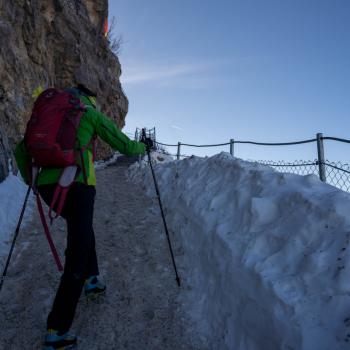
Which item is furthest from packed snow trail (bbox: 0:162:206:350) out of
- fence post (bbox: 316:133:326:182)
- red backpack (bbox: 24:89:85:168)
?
fence post (bbox: 316:133:326:182)

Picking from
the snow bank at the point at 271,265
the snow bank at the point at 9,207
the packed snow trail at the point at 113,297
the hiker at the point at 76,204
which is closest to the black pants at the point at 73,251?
the hiker at the point at 76,204

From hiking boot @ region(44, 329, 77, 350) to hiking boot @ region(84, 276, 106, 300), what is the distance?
2.70ft

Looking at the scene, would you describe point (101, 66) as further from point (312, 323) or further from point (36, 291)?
point (312, 323)

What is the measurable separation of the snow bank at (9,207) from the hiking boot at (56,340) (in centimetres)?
217

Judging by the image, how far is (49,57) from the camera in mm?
18188

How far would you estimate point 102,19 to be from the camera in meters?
28.5

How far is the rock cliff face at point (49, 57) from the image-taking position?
11.6m


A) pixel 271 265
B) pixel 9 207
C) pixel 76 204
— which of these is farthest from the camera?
pixel 9 207

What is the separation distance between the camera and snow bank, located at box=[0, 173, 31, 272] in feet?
18.6

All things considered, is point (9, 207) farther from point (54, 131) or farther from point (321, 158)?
point (321, 158)

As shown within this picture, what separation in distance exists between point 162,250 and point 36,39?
13528 mm

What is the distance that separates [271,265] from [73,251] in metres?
1.88

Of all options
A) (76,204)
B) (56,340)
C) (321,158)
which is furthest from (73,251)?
(321,158)

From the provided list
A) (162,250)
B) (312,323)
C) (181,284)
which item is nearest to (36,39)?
(162,250)
